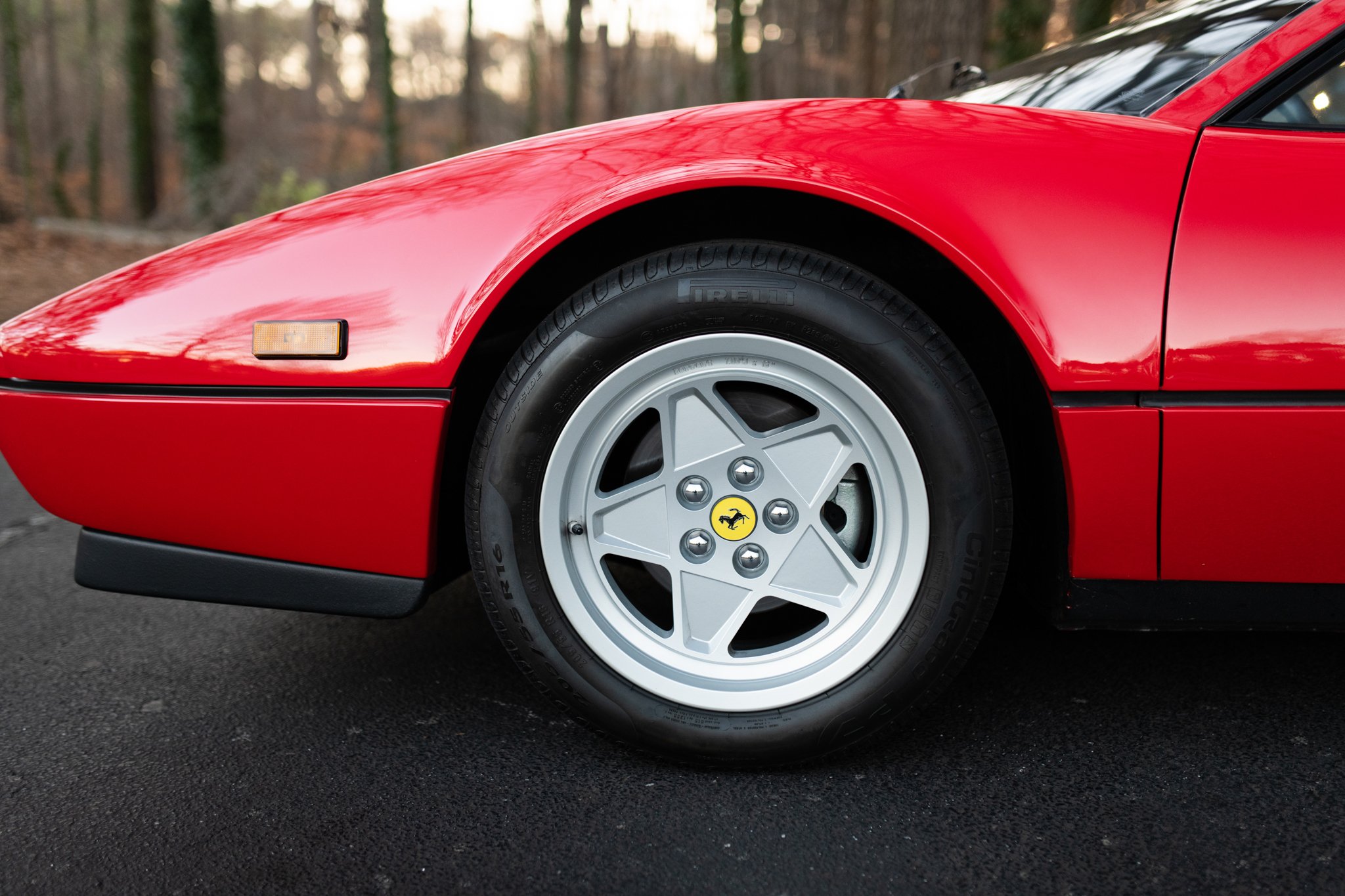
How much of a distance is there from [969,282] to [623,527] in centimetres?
66

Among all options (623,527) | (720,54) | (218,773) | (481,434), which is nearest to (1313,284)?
(623,527)

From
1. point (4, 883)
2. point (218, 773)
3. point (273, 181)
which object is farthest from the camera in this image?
point (273, 181)

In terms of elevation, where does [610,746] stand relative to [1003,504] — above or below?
below

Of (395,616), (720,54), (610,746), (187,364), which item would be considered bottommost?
(610,746)

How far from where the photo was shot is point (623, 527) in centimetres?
149

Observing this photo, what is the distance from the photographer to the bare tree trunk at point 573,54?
1619 centimetres

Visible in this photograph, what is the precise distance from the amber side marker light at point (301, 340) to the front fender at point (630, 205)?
0.6 inches

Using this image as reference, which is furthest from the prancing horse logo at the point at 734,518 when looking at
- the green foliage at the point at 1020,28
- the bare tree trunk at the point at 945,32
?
the green foliage at the point at 1020,28

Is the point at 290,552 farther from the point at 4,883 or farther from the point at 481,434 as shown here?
the point at 4,883

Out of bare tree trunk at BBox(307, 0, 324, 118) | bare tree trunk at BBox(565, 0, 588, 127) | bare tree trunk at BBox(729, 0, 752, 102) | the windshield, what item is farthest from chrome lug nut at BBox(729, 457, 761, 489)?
bare tree trunk at BBox(307, 0, 324, 118)

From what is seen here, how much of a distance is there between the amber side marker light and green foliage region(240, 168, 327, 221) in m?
10.2

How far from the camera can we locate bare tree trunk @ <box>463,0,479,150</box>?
18.7 m

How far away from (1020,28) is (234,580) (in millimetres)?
6913

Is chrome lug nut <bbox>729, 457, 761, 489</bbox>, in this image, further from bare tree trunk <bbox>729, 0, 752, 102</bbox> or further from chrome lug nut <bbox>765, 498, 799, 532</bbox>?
bare tree trunk <bbox>729, 0, 752, 102</bbox>
